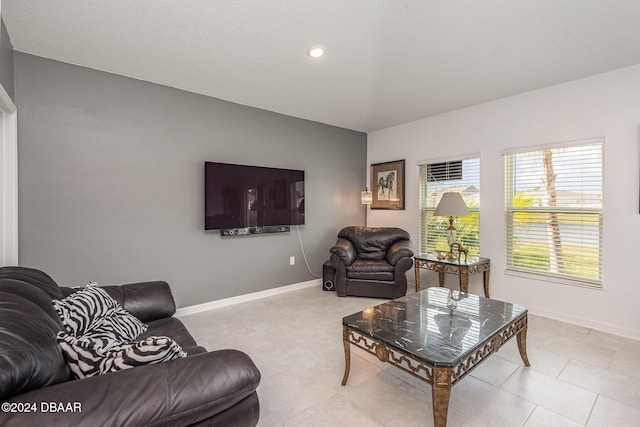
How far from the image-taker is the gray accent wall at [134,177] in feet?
8.52

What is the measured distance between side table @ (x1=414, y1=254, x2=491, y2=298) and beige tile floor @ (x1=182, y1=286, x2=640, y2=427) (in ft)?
2.37

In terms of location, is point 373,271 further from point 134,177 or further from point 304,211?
point 134,177

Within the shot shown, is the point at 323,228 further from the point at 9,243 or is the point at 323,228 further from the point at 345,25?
the point at 9,243

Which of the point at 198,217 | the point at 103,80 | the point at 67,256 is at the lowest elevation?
the point at 67,256

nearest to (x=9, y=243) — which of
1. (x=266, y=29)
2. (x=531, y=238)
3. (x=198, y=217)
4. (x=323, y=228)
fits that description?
(x=198, y=217)

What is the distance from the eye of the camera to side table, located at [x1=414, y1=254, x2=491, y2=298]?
11.0 ft

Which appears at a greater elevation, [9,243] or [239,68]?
[239,68]

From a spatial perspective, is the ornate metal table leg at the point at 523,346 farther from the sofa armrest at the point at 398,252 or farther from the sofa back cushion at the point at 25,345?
the sofa back cushion at the point at 25,345

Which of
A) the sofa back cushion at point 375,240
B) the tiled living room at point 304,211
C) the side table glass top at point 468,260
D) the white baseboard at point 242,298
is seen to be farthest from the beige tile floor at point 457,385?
the sofa back cushion at point 375,240

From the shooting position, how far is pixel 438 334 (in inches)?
72.2

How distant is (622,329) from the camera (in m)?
2.80

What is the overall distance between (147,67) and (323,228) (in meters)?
2.98

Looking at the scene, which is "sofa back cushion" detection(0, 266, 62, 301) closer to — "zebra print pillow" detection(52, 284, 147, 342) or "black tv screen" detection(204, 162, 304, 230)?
"zebra print pillow" detection(52, 284, 147, 342)

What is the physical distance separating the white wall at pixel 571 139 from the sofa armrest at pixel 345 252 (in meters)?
1.17
